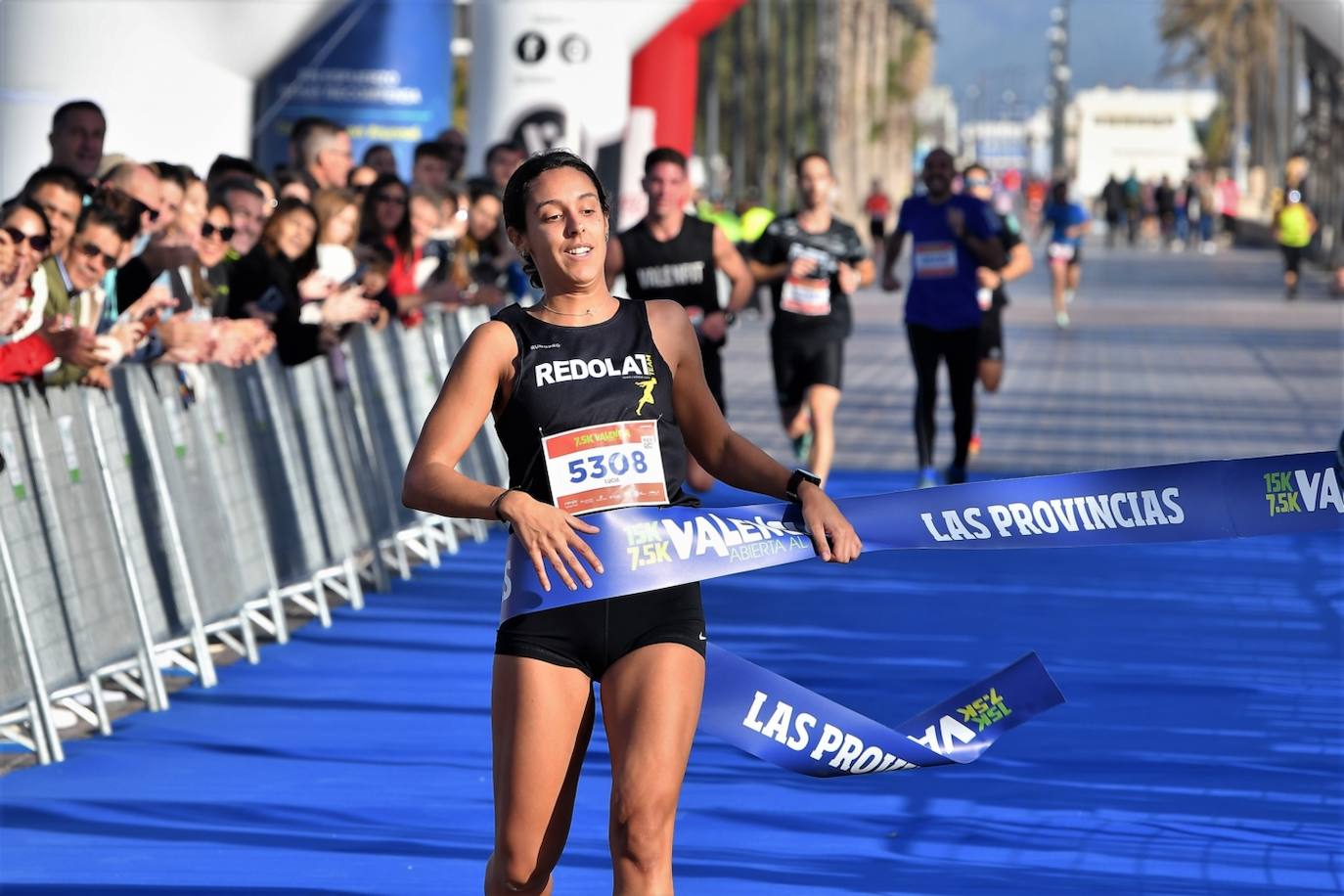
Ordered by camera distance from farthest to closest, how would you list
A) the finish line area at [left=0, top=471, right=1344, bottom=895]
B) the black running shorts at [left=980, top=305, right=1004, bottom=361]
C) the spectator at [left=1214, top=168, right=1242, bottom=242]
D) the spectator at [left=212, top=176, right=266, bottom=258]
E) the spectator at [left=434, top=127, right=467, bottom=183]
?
the spectator at [left=1214, top=168, right=1242, bottom=242] < the spectator at [left=434, top=127, right=467, bottom=183] < the black running shorts at [left=980, top=305, right=1004, bottom=361] < the spectator at [left=212, top=176, right=266, bottom=258] < the finish line area at [left=0, top=471, right=1344, bottom=895]

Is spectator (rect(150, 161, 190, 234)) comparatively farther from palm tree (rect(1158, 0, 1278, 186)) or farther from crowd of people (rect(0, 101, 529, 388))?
palm tree (rect(1158, 0, 1278, 186))

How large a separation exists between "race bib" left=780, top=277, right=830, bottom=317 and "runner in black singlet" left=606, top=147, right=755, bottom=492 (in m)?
0.97

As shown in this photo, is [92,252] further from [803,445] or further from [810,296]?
[803,445]

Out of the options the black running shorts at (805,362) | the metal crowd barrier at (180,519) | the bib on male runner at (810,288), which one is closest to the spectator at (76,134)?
the metal crowd barrier at (180,519)

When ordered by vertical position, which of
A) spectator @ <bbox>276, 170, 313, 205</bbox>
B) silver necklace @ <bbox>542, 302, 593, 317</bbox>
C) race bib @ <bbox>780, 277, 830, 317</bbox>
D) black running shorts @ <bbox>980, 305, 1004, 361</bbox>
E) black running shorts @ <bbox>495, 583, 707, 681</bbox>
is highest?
silver necklace @ <bbox>542, 302, 593, 317</bbox>

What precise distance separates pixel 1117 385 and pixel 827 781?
14.1 m

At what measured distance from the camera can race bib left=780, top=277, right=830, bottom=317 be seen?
41.8 ft

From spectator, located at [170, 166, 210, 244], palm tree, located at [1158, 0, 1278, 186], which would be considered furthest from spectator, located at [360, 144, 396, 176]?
palm tree, located at [1158, 0, 1278, 186]

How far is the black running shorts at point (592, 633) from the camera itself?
4.41 metres

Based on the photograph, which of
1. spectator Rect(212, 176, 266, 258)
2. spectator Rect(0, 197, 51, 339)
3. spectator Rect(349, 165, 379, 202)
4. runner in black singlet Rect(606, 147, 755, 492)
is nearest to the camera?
spectator Rect(0, 197, 51, 339)

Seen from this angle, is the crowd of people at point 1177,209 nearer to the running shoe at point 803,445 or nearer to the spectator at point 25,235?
the running shoe at point 803,445

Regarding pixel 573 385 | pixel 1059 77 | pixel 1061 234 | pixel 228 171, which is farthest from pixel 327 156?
pixel 1059 77

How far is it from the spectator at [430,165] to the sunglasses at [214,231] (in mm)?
4004

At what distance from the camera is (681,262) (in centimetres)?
1168
